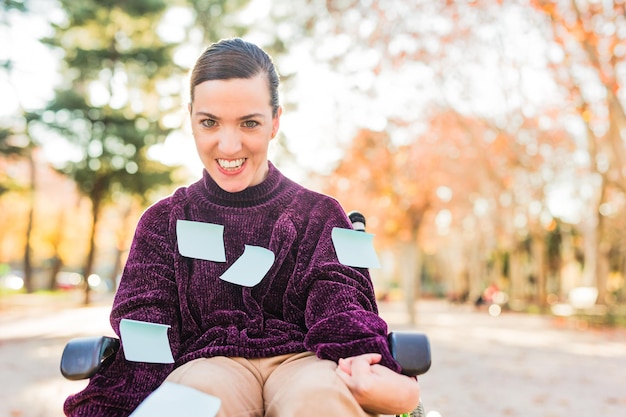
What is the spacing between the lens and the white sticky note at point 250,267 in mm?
2090

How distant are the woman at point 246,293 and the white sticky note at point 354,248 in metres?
0.03

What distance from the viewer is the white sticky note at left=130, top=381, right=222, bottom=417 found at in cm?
166

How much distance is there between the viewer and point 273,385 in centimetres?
193

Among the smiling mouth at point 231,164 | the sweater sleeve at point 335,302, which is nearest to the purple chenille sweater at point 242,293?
the sweater sleeve at point 335,302

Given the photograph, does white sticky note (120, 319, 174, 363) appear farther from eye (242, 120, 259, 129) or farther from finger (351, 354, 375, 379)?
eye (242, 120, 259, 129)

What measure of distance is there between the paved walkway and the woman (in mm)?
1157

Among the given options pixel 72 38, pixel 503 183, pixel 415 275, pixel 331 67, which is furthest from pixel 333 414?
pixel 72 38

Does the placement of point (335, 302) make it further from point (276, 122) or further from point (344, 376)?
point (276, 122)

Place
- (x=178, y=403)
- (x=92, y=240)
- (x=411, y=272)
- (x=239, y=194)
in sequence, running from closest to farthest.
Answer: (x=178, y=403) → (x=239, y=194) → (x=411, y=272) → (x=92, y=240)

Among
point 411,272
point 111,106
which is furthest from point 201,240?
point 111,106

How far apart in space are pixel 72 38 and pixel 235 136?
19.3 metres

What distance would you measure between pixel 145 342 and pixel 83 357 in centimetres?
17

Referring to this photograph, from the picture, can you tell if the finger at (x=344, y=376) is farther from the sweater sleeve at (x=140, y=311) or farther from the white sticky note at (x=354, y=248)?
the sweater sleeve at (x=140, y=311)

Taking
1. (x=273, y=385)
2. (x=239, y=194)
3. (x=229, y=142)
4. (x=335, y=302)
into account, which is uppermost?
(x=229, y=142)
